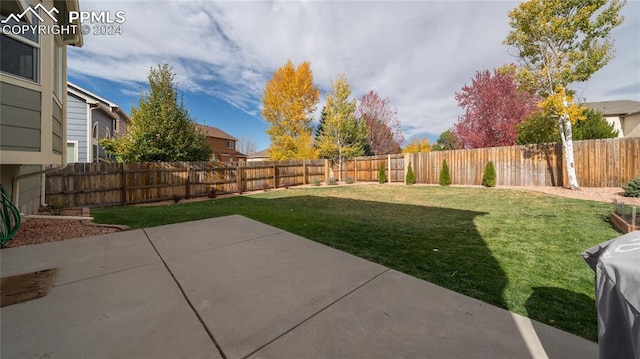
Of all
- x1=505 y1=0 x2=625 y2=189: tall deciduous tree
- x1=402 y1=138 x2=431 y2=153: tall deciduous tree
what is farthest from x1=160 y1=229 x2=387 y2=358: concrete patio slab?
x1=402 y1=138 x2=431 y2=153: tall deciduous tree

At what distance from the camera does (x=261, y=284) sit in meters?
2.27

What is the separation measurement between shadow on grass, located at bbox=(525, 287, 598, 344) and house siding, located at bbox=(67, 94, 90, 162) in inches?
612

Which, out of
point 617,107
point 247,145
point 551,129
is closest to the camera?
point 551,129

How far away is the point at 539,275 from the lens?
2.55 meters

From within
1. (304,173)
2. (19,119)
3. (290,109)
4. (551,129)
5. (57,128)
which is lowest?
(304,173)

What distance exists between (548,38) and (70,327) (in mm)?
14387

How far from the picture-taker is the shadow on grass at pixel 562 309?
5.52 ft

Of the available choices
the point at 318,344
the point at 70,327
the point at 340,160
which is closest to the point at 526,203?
the point at 318,344

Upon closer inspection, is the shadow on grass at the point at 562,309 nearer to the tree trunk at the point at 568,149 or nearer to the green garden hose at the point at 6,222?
the green garden hose at the point at 6,222

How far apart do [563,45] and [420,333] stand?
12.9 metres

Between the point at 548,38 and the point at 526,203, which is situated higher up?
the point at 548,38

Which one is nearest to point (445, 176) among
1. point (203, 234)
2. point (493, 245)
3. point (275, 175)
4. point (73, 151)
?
point (275, 175)

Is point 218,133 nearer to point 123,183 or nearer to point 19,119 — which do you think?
point 123,183

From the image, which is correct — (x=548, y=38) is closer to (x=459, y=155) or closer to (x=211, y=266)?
(x=459, y=155)
